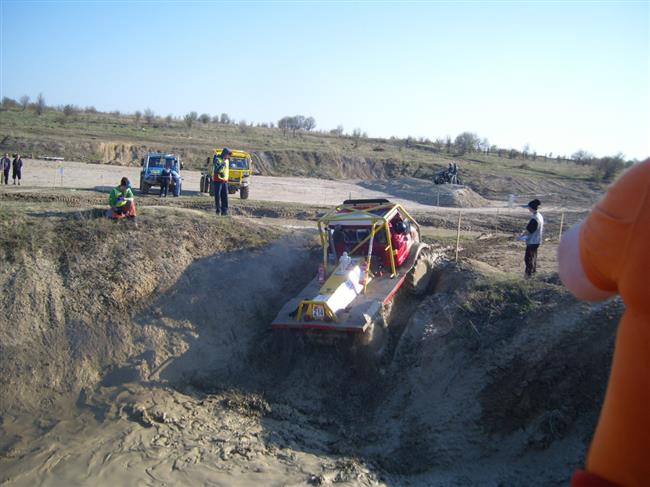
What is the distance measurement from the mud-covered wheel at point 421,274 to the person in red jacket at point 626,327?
10497 mm

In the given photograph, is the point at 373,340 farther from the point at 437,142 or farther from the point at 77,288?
the point at 437,142

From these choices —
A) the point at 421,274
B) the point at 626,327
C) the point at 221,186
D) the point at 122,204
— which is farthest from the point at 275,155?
the point at 626,327

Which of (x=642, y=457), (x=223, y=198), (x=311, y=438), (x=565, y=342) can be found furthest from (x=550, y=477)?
(x=223, y=198)

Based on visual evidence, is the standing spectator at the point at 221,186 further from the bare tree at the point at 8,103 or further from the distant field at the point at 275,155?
the bare tree at the point at 8,103

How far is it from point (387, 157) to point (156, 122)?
82.2 feet

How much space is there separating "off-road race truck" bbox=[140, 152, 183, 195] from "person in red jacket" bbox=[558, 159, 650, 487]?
23.4 metres

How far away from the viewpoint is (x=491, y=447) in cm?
838

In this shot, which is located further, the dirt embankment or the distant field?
the distant field

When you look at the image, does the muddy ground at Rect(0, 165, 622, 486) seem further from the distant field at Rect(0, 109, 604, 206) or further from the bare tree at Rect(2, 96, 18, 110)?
the bare tree at Rect(2, 96, 18, 110)

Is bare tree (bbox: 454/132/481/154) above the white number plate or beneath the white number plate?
above

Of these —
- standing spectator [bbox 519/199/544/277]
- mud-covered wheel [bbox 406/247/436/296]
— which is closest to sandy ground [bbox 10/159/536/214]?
mud-covered wheel [bbox 406/247/436/296]

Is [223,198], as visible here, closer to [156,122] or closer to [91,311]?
[91,311]

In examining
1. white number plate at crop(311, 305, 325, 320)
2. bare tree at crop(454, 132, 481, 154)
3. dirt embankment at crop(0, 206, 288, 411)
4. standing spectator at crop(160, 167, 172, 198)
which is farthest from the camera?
bare tree at crop(454, 132, 481, 154)

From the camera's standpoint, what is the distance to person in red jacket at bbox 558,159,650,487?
177 cm
